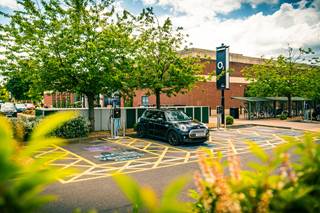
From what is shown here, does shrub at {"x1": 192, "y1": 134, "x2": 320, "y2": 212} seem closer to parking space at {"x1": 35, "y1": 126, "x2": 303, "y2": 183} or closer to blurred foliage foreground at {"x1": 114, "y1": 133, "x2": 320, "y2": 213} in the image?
blurred foliage foreground at {"x1": 114, "y1": 133, "x2": 320, "y2": 213}

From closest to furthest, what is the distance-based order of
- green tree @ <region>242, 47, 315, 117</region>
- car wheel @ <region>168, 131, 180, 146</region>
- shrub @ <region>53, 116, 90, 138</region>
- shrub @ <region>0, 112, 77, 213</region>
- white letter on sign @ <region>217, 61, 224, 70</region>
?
1. shrub @ <region>0, 112, 77, 213</region>
2. car wheel @ <region>168, 131, 180, 146</region>
3. shrub @ <region>53, 116, 90, 138</region>
4. white letter on sign @ <region>217, 61, 224, 70</region>
5. green tree @ <region>242, 47, 315, 117</region>

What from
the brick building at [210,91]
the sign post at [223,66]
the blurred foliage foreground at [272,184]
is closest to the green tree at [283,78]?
the brick building at [210,91]

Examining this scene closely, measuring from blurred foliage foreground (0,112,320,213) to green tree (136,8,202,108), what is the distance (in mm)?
14423

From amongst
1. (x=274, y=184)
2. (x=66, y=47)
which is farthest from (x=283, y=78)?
(x=274, y=184)

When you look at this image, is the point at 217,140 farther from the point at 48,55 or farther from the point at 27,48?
the point at 27,48

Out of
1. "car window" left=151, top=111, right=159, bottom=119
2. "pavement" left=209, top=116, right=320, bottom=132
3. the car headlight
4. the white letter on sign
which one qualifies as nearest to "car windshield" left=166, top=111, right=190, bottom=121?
"car window" left=151, top=111, right=159, bottom=119

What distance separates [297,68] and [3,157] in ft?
115

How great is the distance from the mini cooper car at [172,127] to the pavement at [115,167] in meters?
0.39

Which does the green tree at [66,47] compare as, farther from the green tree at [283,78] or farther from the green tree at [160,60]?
the green tree at [283,78]

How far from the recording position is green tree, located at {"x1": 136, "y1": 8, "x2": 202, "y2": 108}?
1620 cm

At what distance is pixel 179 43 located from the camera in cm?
1741

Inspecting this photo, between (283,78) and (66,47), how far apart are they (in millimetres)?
22759

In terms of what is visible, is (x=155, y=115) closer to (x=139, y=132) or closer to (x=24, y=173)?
(x=139, y=132)

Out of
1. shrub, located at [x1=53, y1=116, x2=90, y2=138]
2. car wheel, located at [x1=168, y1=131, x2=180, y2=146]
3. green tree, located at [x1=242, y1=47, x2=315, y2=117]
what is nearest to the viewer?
car wheel, located at [x1=168, y1=131, x2=180, y2=146]
